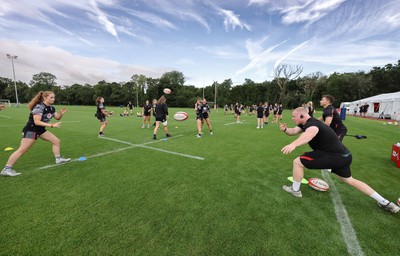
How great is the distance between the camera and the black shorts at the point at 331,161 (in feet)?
10.6

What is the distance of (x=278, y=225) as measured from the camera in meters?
2.91

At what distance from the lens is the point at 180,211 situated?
325 cm

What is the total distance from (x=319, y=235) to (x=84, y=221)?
3.54 m

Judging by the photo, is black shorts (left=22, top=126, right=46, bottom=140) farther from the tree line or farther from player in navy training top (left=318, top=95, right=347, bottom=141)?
the tree line

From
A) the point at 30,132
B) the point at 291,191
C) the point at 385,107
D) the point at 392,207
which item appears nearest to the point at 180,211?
the point at 291,191

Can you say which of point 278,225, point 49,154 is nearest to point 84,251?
point 278,225

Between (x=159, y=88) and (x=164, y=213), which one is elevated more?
(x=159, y=88)

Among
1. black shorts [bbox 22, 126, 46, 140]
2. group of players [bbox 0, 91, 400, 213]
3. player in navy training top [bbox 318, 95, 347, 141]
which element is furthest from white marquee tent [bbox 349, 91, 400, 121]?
black shorts [bbox 22, 126, 46, 140]

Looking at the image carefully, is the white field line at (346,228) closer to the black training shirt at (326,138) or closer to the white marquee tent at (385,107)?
the black training shirt at (326,138)

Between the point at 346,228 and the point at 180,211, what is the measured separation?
2613 mm

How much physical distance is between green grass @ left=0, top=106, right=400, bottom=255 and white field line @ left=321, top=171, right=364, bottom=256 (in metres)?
0.08

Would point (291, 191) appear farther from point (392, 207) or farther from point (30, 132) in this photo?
point (30, 132)

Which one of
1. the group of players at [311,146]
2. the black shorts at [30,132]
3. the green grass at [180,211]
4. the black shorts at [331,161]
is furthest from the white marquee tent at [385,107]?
the black shorts at [30,132]

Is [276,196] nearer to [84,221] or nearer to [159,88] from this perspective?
[84,221]
